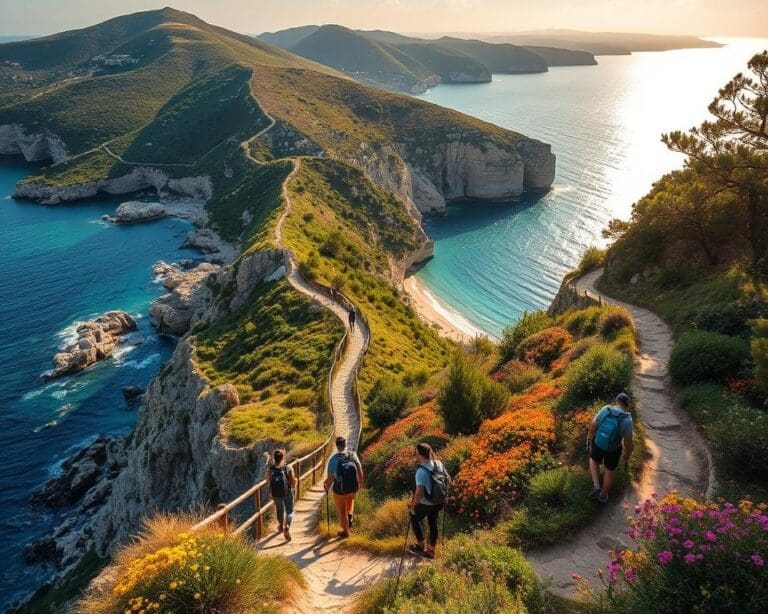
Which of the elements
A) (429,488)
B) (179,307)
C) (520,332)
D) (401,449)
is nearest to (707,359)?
(401,449)

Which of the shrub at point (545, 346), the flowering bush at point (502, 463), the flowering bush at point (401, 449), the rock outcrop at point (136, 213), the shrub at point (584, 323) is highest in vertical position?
the flowering bush at point (502, 463)

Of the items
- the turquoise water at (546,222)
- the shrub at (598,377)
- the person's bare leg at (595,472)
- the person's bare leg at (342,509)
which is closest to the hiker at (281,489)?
the person's bare leg at (342,509)

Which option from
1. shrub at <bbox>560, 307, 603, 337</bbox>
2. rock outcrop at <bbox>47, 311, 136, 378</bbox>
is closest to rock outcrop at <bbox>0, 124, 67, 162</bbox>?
rock outcrop at <bbox>47, 311, 136, 378</bbox>

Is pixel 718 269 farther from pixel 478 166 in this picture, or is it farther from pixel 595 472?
pixel 478 166

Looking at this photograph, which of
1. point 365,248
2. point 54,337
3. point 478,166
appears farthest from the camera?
point 478,166

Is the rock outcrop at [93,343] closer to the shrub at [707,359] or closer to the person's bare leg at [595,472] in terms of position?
the shrub at [707,359]

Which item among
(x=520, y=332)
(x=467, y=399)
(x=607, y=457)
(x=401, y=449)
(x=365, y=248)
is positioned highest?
(x=607, y=457)

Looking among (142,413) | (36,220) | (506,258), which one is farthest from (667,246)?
(36,220)

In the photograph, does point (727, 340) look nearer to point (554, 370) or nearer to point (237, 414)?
point (554, 370)
